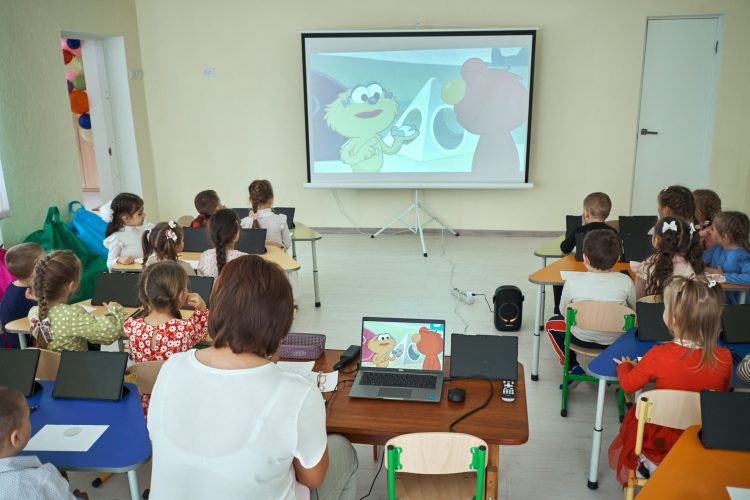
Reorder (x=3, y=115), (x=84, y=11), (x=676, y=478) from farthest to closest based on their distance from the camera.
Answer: (x=84, y=11) < (x=3, y=115) < (x=676, y=478)

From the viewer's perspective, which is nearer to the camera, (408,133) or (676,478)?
(676,478)

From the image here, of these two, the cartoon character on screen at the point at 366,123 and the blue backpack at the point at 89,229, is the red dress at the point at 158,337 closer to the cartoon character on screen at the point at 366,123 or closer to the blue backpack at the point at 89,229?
the blue backpack at the point at 89,229

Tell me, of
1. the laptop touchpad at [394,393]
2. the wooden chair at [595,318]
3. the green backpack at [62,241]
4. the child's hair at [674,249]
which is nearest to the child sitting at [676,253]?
the child's hair at [674,249]

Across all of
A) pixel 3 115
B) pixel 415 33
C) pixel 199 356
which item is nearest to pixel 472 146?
pixel 415 33

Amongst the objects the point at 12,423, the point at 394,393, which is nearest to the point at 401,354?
the point at 394,393

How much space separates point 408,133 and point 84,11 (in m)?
3.89

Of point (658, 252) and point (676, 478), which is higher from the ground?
point (658, 252)

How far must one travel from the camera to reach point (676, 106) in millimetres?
7188

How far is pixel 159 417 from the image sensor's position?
1714 millimetres

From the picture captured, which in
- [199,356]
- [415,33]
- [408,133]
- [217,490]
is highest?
[415,33]

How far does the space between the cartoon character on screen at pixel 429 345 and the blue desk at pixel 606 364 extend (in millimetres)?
720

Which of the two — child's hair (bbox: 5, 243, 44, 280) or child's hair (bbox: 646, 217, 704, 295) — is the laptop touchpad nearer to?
child's hair (bbox: 646, 217, 704, 295)

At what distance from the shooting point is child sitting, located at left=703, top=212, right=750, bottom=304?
393 cm

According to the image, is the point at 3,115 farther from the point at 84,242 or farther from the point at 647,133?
the point at 647,133
